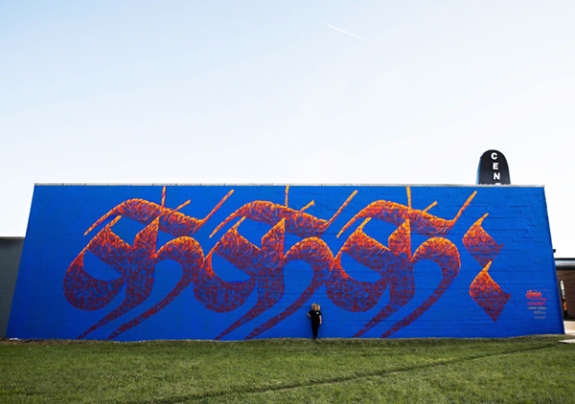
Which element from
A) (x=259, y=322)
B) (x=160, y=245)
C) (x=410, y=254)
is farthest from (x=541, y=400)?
(x=160, y=245)

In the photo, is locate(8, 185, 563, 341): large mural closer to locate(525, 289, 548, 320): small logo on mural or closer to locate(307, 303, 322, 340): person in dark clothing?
locate(525, 289, 548, 320): small logo on mural

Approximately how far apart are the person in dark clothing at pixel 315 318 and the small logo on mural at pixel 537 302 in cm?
785

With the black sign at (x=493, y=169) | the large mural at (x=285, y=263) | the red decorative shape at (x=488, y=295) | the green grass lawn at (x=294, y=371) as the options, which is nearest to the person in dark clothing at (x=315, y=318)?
the large mural at (x=285, y=263)

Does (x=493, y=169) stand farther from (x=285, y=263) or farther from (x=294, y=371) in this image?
(x=294, y=371)

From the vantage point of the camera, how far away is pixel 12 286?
1619 centimetres

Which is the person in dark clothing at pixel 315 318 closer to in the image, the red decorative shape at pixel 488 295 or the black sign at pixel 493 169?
the red decorative shape at pixel 488 295

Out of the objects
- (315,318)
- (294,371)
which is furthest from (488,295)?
(294,371)

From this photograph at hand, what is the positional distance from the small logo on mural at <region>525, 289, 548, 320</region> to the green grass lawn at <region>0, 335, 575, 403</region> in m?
0.91

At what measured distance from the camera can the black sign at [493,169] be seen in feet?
57.4

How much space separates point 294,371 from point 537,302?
10507 millimetres

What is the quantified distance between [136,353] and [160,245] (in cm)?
428

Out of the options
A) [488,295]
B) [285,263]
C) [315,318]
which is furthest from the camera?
[285,263]

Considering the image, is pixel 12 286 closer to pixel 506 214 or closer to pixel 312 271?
pixel 312 271

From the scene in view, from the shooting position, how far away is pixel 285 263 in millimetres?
15047
